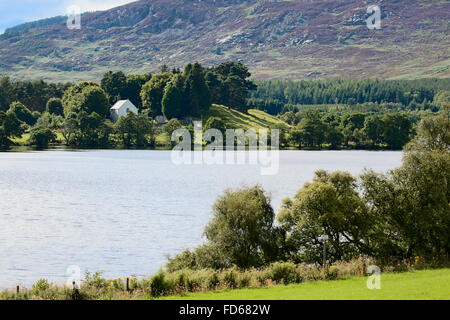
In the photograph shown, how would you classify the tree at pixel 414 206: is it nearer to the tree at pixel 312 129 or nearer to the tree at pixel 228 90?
the tree at pixel 312 129

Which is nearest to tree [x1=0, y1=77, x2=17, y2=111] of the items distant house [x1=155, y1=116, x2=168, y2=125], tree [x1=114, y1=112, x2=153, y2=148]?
distant house [x1=155, y1=116, x2=168, y2=125]

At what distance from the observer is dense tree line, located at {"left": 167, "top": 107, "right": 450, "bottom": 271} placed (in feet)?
105

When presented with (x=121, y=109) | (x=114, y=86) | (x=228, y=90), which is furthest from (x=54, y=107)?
(x=228, y=90)

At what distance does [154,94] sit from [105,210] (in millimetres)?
113590

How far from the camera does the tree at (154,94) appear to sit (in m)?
169

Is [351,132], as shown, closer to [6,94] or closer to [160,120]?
[160,120]

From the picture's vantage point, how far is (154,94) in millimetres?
170000

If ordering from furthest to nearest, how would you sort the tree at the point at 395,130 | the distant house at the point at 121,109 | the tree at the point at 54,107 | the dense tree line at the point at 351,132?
1. the tree at the point at 54,107
2. the distant house at the point at 121,109
3. the tree at the point at 395,130
4. the dense tree line at the point at 351,132

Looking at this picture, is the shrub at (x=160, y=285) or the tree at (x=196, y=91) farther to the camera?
the tree at (x=196, y=91)

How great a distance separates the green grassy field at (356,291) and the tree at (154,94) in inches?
5734

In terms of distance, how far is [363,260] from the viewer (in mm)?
30656

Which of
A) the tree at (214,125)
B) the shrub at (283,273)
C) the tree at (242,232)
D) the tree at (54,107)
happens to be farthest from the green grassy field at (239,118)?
the shrub at (283,273)

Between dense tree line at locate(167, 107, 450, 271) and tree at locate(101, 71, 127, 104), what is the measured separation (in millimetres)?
149167

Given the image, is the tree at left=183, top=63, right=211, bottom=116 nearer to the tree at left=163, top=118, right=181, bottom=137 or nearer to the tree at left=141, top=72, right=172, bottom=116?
the tree at left=141, top=72, right=172, bottom=116
